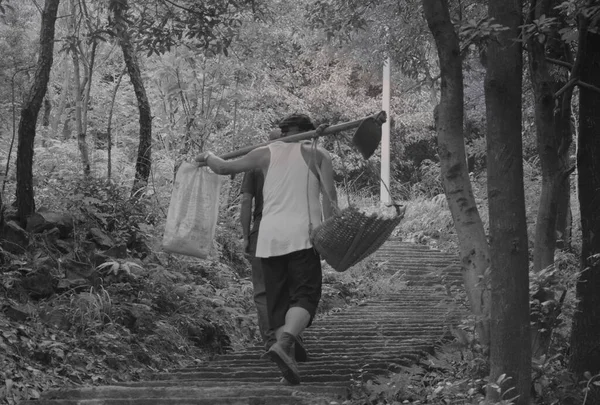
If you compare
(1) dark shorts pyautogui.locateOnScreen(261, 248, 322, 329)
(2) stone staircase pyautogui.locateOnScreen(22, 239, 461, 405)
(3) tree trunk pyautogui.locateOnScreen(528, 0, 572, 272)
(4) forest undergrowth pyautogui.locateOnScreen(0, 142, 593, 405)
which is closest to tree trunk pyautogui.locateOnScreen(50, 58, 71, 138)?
(4) forest undergrowth pyautogui.locateOnScreen(0, 142, 593, 405)

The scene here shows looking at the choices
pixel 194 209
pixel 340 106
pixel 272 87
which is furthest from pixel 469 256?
pixel 340 106

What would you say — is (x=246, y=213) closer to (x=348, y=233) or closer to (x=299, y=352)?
(x=299, y=352)

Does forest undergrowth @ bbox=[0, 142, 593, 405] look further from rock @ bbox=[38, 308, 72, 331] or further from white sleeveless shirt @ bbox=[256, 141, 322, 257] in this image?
white sleeveless shirt @ bbox=[256, 141, 322, 257]

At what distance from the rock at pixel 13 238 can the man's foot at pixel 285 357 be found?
398 cm

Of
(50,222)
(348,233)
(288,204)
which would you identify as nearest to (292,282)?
(288,204)

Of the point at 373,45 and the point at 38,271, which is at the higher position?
the point at 373,45

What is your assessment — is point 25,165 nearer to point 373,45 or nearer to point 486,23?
point 486,23

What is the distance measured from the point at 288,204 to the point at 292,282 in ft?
2.02

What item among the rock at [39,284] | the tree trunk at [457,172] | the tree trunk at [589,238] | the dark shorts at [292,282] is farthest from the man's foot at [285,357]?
the rock at [39,284]

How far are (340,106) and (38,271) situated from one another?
21051mm

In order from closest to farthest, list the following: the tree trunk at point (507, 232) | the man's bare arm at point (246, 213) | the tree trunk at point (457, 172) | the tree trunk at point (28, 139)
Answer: the tree trunk at point (507, 232) → the tree trunk at point (457, 172) → the man's bare arm at point (246, 213) → the tree trunk at point (28, 139)

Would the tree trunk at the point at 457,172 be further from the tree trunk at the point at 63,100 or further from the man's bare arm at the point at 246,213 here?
the tree trunk at the point at 63,100

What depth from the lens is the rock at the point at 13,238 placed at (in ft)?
31.8

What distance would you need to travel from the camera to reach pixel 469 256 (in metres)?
6.70
